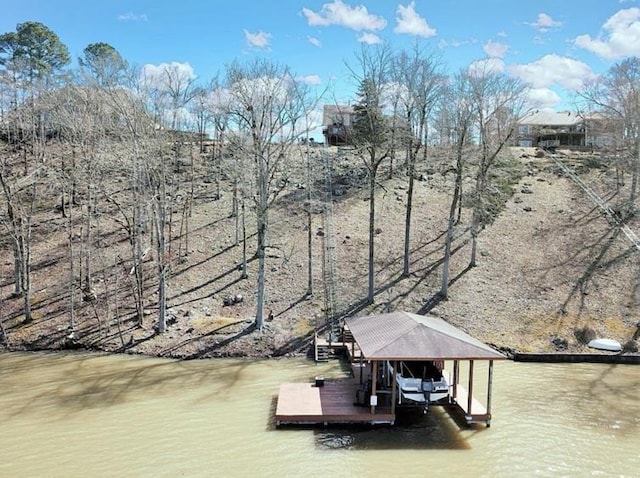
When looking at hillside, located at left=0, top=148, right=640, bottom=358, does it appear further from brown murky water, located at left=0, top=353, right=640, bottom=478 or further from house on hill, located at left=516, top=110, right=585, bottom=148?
house on hill, located at left=516, top=110, right=585, bottom=148

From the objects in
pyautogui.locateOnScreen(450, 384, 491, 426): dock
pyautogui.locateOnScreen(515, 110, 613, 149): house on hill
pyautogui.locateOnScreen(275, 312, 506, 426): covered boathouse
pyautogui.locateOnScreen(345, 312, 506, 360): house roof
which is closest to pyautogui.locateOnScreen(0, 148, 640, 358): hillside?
pyautogui.locateOnScreen(275, 312, 506, 426): covered boathouse

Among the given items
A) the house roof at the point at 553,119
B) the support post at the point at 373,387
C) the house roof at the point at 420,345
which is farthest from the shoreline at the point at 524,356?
the house roof at the point at 553,119

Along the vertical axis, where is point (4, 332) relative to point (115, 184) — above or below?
below

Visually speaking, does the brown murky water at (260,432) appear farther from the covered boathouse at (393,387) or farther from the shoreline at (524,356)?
the shoreline at (524,356)

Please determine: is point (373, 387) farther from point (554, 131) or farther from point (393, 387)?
point (554, 131)

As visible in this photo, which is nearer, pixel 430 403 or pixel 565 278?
pixel 430 403

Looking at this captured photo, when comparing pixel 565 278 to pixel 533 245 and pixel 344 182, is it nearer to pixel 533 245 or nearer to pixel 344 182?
pixel 533 245

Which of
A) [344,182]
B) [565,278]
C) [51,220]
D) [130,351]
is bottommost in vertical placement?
[130,351]

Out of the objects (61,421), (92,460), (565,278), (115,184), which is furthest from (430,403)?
(115,184)
